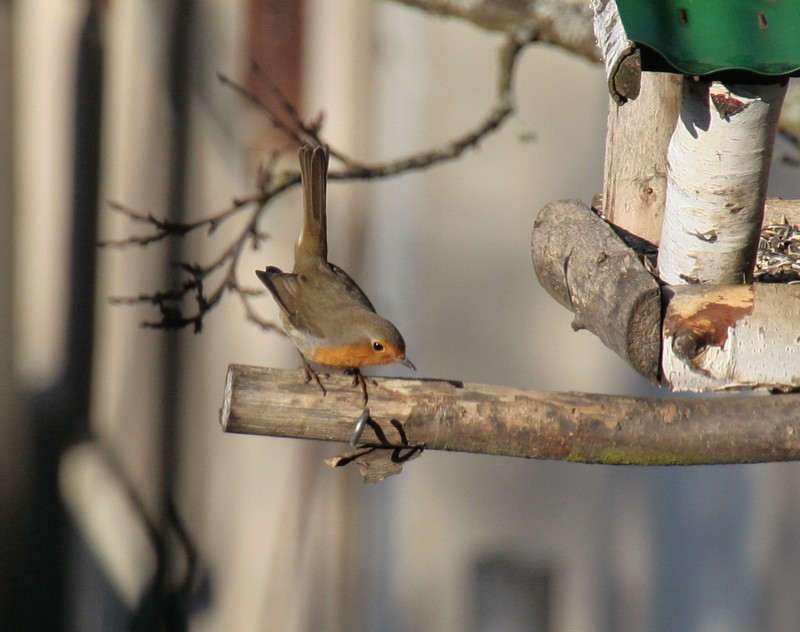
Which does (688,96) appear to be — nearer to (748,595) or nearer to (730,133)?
(730,133)

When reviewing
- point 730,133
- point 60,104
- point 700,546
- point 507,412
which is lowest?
point 700,546

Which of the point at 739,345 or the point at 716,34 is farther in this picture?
the point at 739,345

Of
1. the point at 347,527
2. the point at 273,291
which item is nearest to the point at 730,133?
the point at 273,291

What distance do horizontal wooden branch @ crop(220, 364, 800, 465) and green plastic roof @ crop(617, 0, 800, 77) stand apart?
2.29 feet

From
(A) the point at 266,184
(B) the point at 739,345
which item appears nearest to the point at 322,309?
(B) the point at 739,345

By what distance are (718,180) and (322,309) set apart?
1140 millimetres

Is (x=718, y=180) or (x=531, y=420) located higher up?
(x=718, y=180)

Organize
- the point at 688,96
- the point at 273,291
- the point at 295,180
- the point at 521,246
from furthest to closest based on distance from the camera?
the point at 521,246 → the point at 295,180 → the point at 273,291 → the point at 688,96

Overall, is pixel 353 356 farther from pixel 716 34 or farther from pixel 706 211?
pixel 716 34

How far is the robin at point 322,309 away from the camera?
8.97 ft

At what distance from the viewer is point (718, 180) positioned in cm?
241

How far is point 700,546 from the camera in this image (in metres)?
5.33

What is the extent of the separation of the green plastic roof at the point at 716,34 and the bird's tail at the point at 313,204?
1.37m

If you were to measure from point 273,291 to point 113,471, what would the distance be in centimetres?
240
